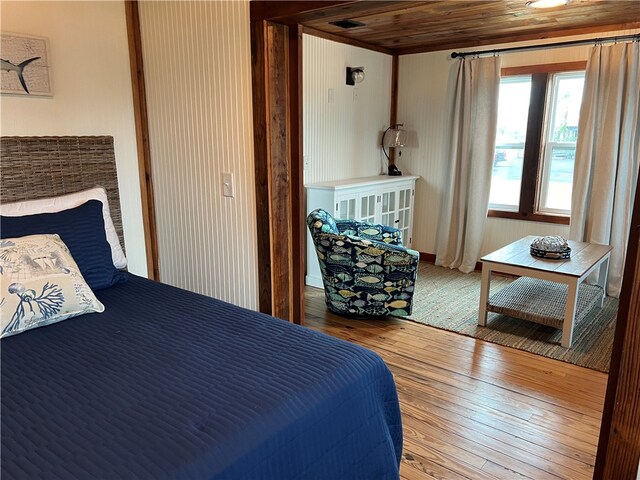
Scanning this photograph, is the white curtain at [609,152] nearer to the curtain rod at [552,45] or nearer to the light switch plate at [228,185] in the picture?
the curtain rod at [552,45]

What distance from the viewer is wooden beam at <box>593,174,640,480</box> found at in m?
1.43

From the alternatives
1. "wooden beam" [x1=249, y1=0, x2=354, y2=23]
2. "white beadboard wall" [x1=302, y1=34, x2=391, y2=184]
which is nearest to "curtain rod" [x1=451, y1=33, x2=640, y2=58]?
"white beadboard wall" [x1=302, y1=34, x2=391, y2=184]

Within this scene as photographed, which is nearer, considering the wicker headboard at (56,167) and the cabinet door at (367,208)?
the wicker headboard at (56,167)

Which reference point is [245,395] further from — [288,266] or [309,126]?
[309,126]

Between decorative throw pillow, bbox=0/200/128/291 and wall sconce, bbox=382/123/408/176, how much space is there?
3519 millimetres

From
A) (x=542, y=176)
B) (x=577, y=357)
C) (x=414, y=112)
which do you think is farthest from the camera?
(x=414, y=112)

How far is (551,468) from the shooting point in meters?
1.96

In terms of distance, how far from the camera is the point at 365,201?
447 cm

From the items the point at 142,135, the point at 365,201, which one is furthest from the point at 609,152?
the point at 142,135

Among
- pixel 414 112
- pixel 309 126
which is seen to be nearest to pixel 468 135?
pixel 414 112

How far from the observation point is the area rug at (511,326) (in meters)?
3.01

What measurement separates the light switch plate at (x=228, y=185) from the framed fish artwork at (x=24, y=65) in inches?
39.6

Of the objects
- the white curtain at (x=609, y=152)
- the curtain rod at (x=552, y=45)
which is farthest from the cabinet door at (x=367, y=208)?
the white curtain at (x=609, y=152)

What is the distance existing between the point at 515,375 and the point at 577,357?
526 millimetres
